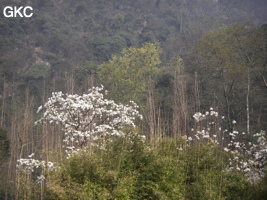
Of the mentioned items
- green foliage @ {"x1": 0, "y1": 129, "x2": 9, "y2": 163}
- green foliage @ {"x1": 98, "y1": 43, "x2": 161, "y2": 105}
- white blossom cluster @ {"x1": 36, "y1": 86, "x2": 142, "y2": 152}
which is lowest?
green foliage @ {"x1": 0, "y1": 129, "x2": 9, "y2": 163}

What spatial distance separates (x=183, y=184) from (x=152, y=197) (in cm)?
153

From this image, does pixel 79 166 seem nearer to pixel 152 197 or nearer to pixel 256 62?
pixel 152 197

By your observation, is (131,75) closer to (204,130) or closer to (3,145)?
(204,130)

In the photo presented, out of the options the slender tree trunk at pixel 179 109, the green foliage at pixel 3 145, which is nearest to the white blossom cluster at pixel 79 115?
the slender tree trunk at pixel 179 109

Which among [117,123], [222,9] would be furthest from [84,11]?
[117,123]

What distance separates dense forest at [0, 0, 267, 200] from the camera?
337 inches

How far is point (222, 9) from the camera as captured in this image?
61.1m

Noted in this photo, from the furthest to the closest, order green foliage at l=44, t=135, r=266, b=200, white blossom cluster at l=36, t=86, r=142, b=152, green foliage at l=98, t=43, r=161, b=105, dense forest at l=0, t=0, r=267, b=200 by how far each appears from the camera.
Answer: green foliage at l=98, t=43, r=161, b=105, white blossom cluster at l=36, t=86, r=142, b=152, dense forest at l=0, t=0, r=267, b=200, green foliage at l=44, t=135, r=266, b=200

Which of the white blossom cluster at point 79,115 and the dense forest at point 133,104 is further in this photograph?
the white blossom cluster at point 79,115

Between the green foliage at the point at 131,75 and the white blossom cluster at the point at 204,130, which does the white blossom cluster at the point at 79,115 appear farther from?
the green foliage at the point at 131,75

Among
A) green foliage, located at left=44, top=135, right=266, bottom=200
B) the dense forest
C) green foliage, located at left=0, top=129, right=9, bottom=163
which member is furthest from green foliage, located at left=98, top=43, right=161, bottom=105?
green foliage, located at left=44, top=135, right=266, bottom=200

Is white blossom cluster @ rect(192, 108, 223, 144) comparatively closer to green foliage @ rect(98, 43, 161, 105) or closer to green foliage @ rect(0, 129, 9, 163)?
green foliage @ rect(0, 129, 9, 163)

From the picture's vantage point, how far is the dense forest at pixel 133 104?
8.55 meters

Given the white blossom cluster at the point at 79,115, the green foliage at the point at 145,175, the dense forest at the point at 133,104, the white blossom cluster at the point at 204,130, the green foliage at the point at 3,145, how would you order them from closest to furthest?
the green foliage at the point at 145,175
the dense forest at the point at 133,104
the white blossom cluster at the point at 79,115
the white blossom cluster at the point at 204,130
the green foliage at the point at 3,145
